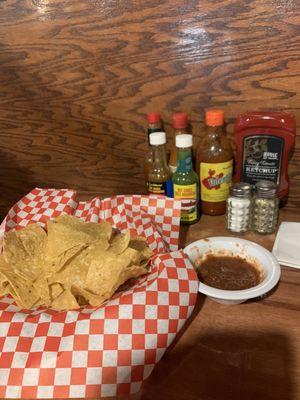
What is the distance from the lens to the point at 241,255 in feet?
3.68

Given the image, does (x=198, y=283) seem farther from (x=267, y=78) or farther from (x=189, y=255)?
(x=267, y=78)

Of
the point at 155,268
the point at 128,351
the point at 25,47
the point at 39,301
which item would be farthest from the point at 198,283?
the point at 25,47

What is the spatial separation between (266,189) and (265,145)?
0.18m

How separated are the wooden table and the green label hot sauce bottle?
392mm

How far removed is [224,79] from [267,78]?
15 centimetres

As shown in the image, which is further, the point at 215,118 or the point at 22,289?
the point at 215,118

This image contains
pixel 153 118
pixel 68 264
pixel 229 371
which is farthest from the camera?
pixel 153 118

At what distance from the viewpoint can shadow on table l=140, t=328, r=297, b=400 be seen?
30.0 inches

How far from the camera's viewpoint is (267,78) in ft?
4.07

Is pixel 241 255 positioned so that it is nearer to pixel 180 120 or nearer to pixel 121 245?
pixel 121 245

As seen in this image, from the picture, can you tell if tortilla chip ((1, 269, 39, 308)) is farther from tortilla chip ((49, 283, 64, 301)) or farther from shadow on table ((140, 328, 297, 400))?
shadow on table ((140, 328, 297, 400))

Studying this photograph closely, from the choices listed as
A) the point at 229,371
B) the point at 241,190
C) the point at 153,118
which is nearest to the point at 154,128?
the point at 153,118

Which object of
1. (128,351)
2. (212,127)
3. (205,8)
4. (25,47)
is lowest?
(128,351)

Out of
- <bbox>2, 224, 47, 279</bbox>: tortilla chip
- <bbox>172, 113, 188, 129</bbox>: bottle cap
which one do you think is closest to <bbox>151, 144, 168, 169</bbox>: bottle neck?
<bbox>172, 113, 188, 129</bbox>: bottle cap
